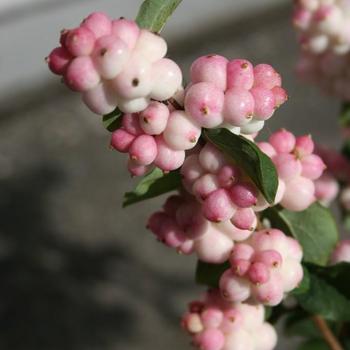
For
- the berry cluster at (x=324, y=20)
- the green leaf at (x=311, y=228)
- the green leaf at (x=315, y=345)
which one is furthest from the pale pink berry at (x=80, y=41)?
the green leaf at (x=315, y=345)

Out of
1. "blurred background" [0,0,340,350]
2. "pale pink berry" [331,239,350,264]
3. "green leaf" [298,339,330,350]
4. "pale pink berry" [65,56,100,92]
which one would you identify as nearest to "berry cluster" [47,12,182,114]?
"pale pink berry" [65,56,100,92]

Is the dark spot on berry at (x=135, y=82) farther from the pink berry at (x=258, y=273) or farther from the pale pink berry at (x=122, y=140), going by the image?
the pink berry at (x=258, y=273)

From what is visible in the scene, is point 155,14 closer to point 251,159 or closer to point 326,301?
point 251,159

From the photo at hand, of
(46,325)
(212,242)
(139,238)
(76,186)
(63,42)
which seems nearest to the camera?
(63,42)

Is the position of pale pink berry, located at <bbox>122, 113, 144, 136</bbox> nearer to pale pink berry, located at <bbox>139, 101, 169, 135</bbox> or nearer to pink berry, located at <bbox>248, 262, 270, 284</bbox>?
pale pink berry, located at <bbox>139, 101, 169, 135</bbox>

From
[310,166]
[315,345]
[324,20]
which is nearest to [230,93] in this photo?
[310,166]

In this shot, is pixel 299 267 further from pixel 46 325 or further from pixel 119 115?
pixel 46 325

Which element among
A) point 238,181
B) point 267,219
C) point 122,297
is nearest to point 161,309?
point 122,297
